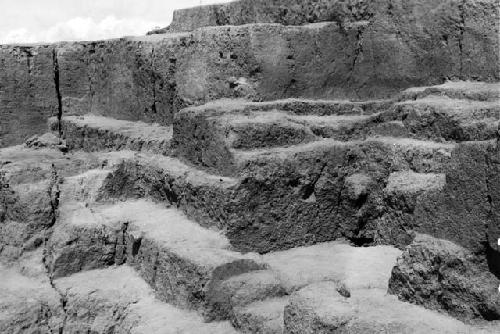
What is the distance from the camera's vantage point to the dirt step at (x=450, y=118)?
15.0ft

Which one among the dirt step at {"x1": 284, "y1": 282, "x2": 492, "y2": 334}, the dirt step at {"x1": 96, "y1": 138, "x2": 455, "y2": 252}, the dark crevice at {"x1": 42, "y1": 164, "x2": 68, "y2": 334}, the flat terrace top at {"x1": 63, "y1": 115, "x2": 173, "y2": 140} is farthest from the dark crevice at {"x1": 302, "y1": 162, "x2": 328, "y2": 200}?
the dark crevice at {"x1": 42, "y1": 164, "x2": 68, "y2": 334}

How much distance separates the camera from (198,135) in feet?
17.6

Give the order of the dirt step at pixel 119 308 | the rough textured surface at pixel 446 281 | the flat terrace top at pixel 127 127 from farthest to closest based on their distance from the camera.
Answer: the flat terrace top at pixel 127 127
the dirt step at pixel 119 308
the rough textured surface at pixel 446 281

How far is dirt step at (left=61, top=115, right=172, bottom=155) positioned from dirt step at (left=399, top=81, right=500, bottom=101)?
2.14 metres

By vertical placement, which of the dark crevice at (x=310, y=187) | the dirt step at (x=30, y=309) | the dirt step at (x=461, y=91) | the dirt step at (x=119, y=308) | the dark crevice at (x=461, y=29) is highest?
the dark crevice at (x=461, y=29)

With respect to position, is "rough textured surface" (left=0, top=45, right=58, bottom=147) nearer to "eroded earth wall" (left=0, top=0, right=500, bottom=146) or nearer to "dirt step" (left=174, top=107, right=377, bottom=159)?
"eroded earth wall" (left=0, top=0, right=500, bottom=146)

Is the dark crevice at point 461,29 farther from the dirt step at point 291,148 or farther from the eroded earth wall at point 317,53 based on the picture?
the dirt step at point 291,148

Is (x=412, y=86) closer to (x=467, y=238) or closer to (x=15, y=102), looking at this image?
(x=467, y=238)

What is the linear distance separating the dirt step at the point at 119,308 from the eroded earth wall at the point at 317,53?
1.82m

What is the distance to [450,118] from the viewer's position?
472 cm

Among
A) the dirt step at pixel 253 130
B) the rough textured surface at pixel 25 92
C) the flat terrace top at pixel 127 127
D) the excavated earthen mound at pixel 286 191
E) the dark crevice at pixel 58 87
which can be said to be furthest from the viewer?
the dark crevice at pixel 58 87

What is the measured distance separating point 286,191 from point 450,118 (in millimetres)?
1242

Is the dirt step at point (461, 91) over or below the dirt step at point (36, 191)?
over

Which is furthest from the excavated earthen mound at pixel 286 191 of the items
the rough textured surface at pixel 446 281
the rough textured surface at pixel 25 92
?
the rough textured surface at pixel 25 92
